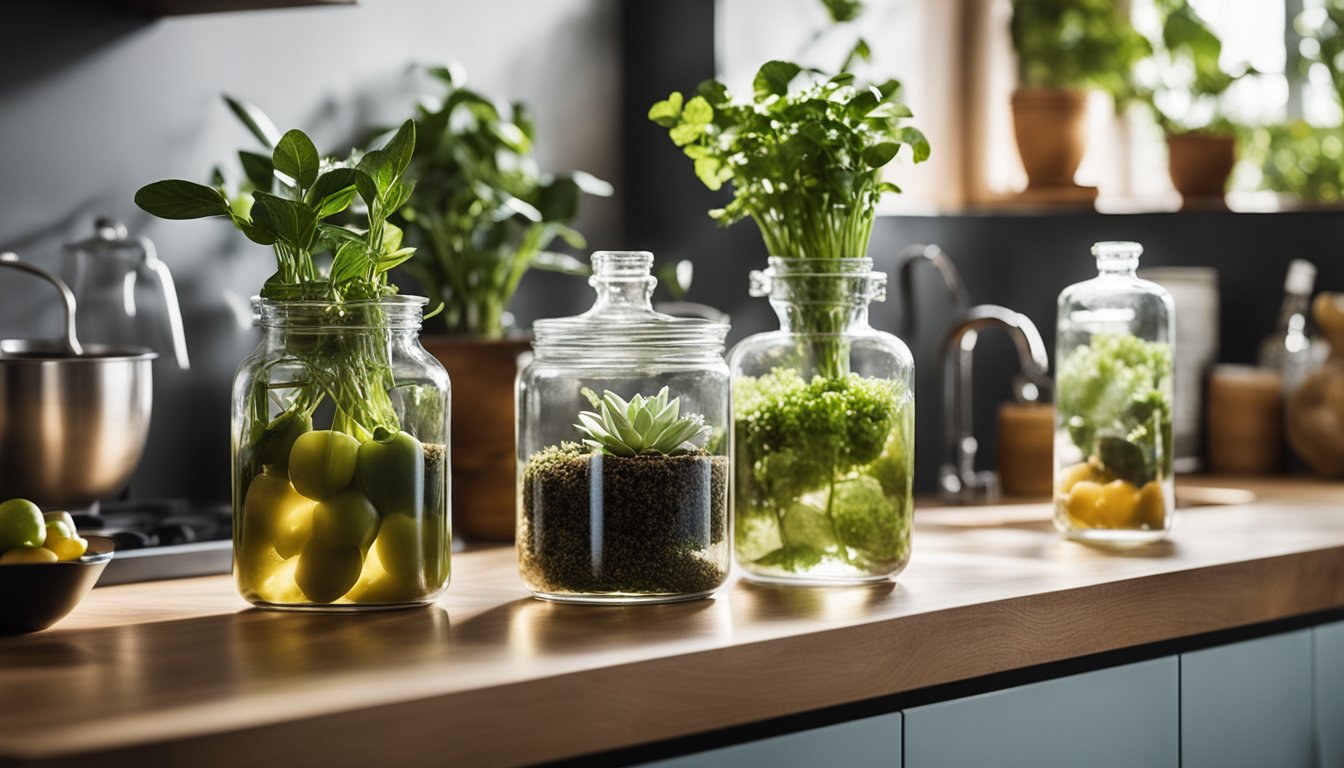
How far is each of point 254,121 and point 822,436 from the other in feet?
2.27

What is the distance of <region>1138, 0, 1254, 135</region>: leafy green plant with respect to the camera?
2.55 metres

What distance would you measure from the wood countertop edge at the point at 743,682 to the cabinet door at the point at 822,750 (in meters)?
0.02

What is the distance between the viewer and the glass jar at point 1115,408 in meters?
1.75

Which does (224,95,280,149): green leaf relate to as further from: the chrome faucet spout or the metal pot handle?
the chrome faucet spout

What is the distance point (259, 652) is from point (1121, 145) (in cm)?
205

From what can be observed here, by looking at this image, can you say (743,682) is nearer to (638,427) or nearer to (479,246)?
(638,427)

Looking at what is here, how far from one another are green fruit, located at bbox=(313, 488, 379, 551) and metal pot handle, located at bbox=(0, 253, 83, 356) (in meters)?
0.40

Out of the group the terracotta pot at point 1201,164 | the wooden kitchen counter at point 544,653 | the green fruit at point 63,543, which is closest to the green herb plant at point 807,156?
the wooden kitchen counter at point 544,653

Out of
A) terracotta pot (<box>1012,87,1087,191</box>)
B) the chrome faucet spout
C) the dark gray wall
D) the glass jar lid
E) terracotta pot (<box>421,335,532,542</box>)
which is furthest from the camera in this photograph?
terracotta pot (<box>1012,87,1087,191</box>)

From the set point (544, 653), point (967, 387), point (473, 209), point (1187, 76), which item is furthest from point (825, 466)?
point (1187, 76)

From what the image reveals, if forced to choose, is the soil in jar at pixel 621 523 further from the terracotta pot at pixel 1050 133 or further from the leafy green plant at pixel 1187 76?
the leafy green plant at pixel 1187 76

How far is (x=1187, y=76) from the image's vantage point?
264 cm

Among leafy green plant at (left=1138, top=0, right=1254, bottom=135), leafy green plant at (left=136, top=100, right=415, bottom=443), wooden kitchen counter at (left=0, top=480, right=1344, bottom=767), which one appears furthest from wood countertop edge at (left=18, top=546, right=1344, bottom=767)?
leafy green plant at (left=1138, top=0, right=1254, bottom=135)

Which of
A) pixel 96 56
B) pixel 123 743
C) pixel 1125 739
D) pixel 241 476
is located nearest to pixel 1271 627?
pixel 1125 739
